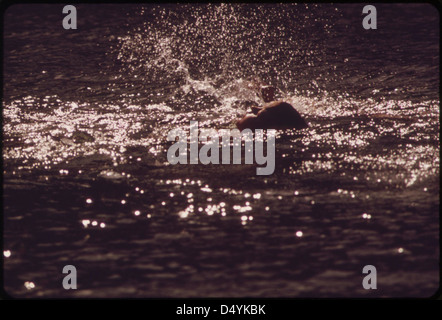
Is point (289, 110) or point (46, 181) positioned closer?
point (46, 181)

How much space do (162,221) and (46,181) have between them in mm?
2511

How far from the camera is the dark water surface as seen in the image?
332 inches

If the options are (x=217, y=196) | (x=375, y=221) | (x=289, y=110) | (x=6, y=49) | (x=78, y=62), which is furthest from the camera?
(x=6, y=49)

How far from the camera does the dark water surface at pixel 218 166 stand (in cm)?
843

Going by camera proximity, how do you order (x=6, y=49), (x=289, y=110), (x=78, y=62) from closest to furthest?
1. (x=289, y=110)
2. (x=78, y=62)
3. (x=6, y=49)

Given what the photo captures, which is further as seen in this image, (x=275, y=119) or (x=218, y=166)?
(x=275, y=119)

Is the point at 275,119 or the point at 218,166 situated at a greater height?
the point at 275,119

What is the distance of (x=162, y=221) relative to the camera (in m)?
9.69

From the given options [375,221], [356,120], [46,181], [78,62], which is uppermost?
[78,62]

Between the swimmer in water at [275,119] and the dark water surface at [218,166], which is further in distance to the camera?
the swimmer in water at [275,119]

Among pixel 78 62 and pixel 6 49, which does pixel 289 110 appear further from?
pixel 6 49

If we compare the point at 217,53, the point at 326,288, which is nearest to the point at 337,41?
the point at 217,53

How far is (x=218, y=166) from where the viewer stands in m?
11.7

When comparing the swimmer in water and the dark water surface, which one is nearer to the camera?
the dark water surface
